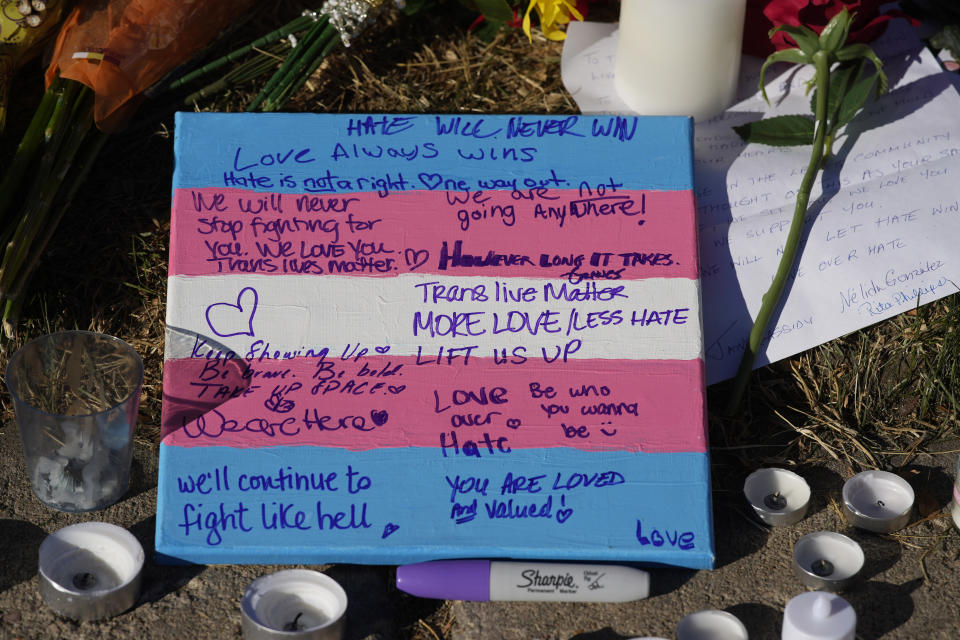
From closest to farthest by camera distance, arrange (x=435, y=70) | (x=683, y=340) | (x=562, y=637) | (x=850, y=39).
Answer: (x=562, y=637) → (x=683, y=340) → (x=850, y=39) → (x=435, y=70)

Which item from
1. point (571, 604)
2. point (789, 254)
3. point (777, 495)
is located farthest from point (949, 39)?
point (571, 604)

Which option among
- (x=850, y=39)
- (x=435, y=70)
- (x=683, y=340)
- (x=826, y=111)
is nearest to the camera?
(x=683, y=340)

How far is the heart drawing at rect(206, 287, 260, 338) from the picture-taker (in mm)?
1236

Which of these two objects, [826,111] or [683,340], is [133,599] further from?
[826,111]

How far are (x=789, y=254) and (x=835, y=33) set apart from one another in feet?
0.87

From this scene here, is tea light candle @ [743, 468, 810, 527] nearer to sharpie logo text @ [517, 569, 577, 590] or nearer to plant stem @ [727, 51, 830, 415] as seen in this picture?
plant stem @ [727, 51, 830, 415]

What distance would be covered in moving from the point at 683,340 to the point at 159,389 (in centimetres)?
65

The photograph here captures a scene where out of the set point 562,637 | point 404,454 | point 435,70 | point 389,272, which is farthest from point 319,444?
point 435,70

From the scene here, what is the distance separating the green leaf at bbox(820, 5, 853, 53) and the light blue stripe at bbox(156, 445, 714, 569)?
524 millimetres

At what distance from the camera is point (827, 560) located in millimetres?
1171

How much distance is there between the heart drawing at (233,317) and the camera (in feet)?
4.06

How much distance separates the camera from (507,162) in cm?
132

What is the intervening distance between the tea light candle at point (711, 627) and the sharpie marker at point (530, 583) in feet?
0.20

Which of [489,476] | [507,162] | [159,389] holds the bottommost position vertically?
[489,476]
